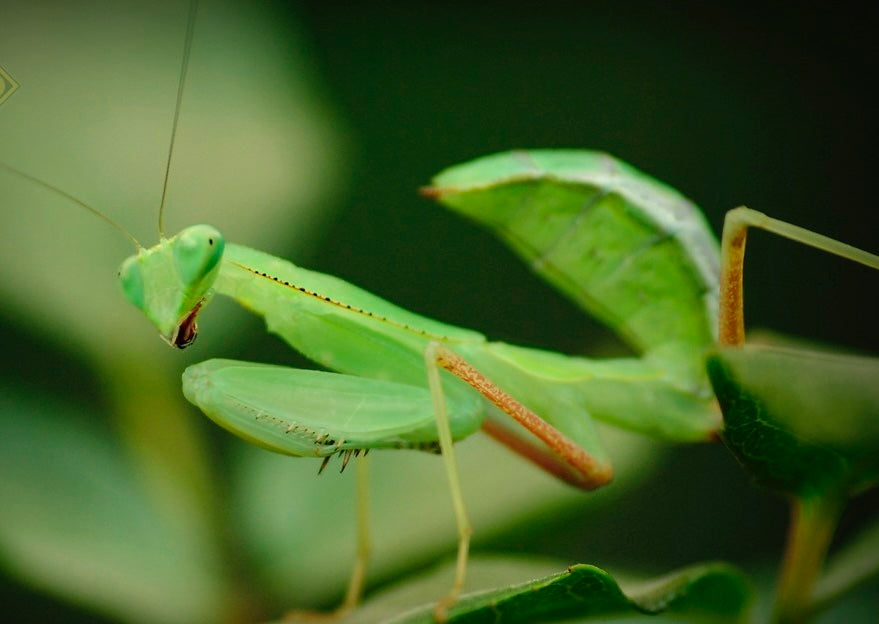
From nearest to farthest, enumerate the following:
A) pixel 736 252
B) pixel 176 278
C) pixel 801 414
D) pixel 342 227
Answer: pixel 801 414 < pixel 176 278 < pixel 736 252 < pixel 342 227

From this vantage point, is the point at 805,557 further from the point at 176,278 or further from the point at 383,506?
the point at 176,278

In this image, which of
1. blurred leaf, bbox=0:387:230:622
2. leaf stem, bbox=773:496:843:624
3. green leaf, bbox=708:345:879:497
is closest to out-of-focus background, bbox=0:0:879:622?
blurred leaf, bbox=0:387:230:622

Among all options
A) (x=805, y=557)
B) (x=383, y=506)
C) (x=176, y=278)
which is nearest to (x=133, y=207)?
(x=176, y=278)

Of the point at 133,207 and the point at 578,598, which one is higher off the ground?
the point at 133,207

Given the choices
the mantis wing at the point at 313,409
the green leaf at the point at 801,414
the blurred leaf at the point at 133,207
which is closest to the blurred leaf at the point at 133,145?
the blurred leaf at the point at 133,207

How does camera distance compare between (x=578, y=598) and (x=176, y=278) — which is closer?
(x=578, y=598)

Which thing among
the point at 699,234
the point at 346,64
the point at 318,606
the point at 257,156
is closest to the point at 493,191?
the point at 699,234

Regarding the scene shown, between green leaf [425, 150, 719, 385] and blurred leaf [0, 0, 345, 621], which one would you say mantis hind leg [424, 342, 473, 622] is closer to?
green leaf [425, 150, 719, 385]
